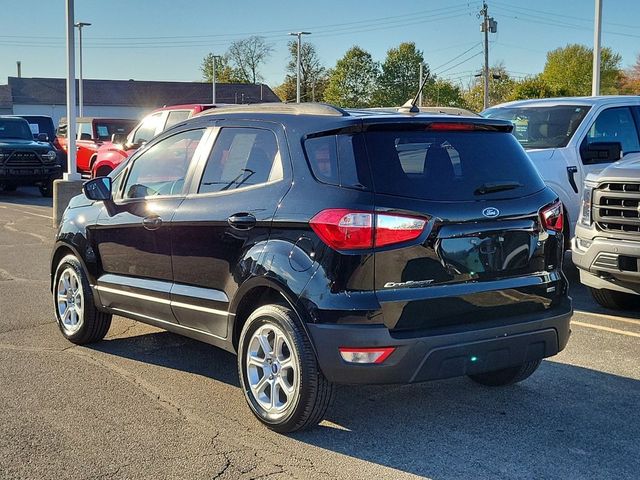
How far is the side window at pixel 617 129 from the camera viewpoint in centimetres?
885

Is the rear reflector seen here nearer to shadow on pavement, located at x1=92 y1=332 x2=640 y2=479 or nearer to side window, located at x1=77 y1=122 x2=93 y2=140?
shadow on pavement, located at x1=92 y1=332 x2=640 y2=479

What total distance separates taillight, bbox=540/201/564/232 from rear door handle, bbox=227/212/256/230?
1630 mm

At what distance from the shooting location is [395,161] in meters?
4.05

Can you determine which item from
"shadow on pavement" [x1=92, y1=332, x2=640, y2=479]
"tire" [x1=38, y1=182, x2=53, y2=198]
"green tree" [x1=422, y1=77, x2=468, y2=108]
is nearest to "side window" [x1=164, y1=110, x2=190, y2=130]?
"tire" [x1=38, y1=182, x2=53, y2=198]

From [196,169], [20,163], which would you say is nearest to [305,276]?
[196,169]

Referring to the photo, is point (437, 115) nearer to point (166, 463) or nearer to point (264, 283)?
point (264, 283)

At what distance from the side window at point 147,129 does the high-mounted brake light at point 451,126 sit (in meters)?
10.8

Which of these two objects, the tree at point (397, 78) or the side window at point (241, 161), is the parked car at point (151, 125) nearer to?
the side window at point (241, 161)

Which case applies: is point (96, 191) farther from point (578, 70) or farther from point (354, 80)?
point (354, 80)

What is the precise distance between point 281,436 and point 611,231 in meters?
3.75

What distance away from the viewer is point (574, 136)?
8.70 meters

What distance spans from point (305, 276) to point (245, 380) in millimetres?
872

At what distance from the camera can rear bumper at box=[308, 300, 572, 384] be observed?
382 cm

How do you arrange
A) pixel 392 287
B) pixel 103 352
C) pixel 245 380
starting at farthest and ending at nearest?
pixel 103 352, pixel 245 380, pixel 392 287
